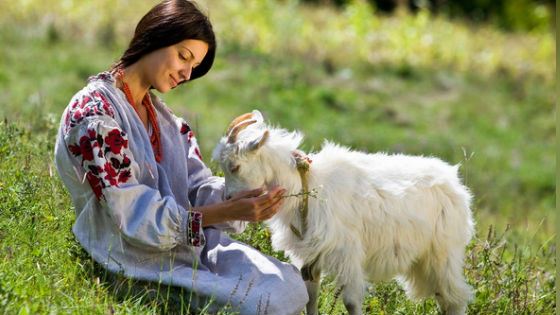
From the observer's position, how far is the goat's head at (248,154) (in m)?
5.13

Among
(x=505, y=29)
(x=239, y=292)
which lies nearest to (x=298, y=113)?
(x=239, y=292)

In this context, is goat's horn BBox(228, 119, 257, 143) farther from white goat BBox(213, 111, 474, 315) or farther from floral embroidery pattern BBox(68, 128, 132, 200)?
floral embroidery pattern BBox(68, 128, 132, 200)

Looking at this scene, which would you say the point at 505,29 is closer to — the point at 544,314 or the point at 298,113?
the point at 298,113

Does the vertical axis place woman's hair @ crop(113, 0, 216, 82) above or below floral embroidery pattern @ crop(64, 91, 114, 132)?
above

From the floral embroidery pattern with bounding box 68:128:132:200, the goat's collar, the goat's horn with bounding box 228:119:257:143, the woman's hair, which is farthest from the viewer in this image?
the goat's collar

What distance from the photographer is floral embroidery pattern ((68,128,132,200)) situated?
4.81m

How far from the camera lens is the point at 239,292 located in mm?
5070

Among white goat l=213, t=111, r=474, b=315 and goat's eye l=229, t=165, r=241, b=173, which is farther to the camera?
white goat l=213, t=111, r=474, b=315

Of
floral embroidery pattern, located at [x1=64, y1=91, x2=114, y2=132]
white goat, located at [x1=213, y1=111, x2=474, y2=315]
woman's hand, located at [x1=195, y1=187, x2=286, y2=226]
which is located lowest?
white goat, located at [x1=213, y1=111, x2=474, y2=315]

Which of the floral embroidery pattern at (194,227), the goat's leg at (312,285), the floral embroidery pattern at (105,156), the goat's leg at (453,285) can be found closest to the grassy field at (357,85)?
the goat's leg at (453,285)

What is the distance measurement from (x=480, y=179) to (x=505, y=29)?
1455cm

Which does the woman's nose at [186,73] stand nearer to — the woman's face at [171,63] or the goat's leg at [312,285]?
the woman's face at [171,63]

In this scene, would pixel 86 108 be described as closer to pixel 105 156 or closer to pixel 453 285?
pixel 105 156

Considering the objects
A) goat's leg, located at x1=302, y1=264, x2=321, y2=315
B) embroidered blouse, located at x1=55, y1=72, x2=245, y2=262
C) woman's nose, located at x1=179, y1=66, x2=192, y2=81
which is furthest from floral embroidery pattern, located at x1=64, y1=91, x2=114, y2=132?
goat's leg, located at x1=302, y1=264, x2=321, y2=315
